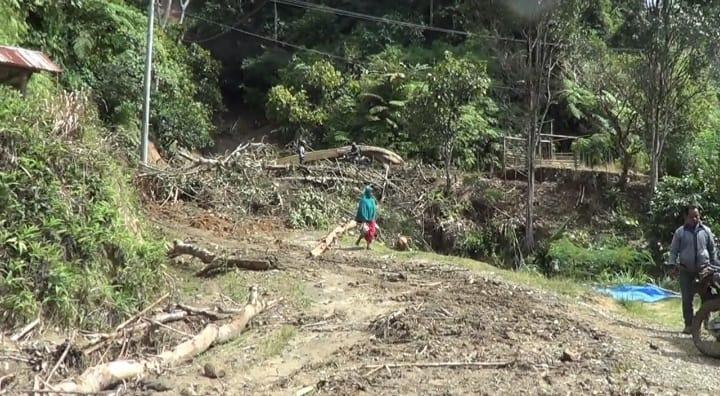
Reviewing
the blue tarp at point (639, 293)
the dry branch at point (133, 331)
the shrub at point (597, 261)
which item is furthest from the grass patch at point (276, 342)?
the shrub at point (597, 261)

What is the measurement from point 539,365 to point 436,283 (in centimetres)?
463

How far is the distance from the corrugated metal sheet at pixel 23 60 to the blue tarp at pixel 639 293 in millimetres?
10537

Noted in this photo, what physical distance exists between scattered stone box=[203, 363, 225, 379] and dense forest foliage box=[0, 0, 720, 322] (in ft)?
6.78

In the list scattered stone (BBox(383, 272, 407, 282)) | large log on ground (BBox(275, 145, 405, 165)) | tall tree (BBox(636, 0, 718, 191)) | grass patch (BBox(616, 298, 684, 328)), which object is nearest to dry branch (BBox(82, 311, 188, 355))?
scattered stone (BBox(383, 272, 407, 282))

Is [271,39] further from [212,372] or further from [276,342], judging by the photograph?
[212,372]

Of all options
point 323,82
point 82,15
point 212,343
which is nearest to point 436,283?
point 212,343

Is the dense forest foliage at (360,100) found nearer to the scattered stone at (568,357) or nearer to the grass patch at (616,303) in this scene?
the scattered stone at (568,357)

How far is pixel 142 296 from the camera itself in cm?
936

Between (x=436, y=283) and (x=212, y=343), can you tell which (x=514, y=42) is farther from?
(x=212, y=343)

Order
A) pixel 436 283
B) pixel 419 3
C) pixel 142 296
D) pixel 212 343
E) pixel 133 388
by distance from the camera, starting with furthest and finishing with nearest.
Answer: pixel 419 3 → pixel 436 283 → pixel 142 296 → pixel 212 343 → pixel 133 388

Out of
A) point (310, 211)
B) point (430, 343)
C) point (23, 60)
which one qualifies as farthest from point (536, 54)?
point (430, 343)

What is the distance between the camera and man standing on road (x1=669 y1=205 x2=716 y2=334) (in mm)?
9000

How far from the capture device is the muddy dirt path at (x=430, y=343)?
6.61 metres

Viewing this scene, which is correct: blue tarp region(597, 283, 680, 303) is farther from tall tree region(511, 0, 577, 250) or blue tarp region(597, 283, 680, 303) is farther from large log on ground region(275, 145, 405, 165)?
large log on ground region(275, 145, 405, 165)
